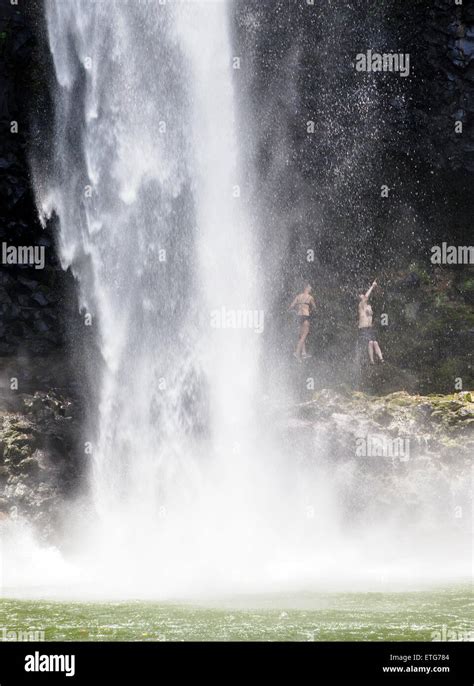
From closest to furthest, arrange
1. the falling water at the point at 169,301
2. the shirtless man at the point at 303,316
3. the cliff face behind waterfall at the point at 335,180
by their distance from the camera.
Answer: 1. the falling water at the point at 169,301
2. the shirtless man at the point at 303,316
3. the cliff face behind waterfall at the point at 335,180

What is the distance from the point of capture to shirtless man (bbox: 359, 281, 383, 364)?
18.2 m

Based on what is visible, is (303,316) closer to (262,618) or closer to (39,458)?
(39,458)

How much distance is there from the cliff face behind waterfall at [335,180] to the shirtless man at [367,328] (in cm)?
49

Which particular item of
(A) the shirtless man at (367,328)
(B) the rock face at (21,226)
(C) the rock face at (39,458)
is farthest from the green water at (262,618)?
(B) the rock face at (21,226)

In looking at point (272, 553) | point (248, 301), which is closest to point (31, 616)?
point (272, 553)

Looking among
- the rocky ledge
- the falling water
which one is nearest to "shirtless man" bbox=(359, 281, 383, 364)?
the rocky ledge

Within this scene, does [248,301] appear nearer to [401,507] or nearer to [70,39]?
[401,507]

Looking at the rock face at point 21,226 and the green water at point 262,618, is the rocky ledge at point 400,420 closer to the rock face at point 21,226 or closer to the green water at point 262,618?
the rock face at point 21,226

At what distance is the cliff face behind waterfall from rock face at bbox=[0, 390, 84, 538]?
3.04ft

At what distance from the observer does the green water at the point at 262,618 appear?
7.17 m

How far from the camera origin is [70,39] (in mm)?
18297

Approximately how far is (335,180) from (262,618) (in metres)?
14.3

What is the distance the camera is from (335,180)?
20469mm

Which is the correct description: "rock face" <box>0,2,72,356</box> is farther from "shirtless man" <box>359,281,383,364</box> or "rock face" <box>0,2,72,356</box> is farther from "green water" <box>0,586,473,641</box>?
"green water" <box>0,586,473,641</box>
